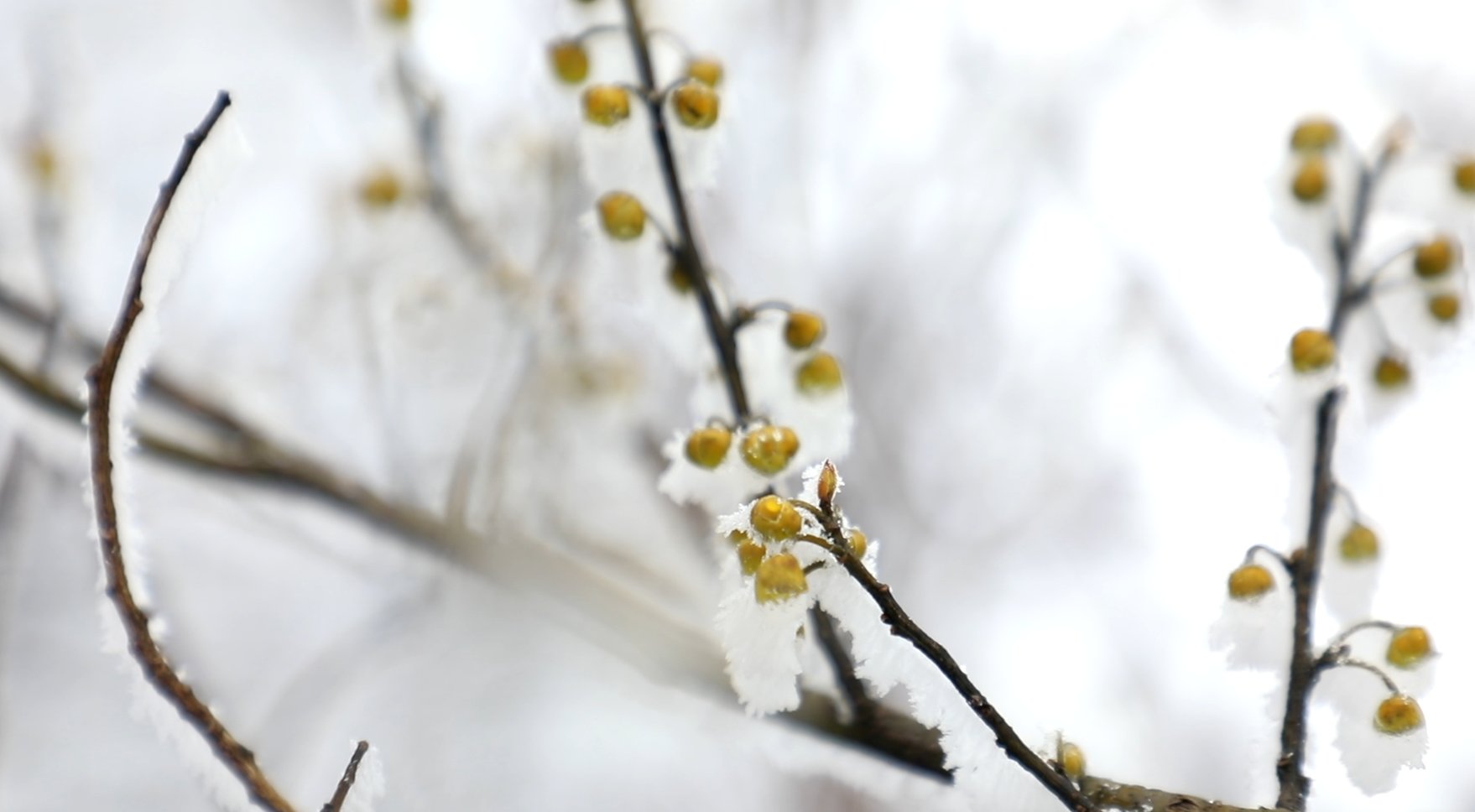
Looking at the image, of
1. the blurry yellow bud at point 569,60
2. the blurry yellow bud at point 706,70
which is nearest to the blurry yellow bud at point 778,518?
the blurry yellow bud at point 706,70

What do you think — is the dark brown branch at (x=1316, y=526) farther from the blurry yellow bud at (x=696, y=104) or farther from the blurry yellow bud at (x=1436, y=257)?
the blurry yellow bud at (x=696, y=104)

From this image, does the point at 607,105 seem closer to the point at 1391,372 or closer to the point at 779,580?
the point at 779,580

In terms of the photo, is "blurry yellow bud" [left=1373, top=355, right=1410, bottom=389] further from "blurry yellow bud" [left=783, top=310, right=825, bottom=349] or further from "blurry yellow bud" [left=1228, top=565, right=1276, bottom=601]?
"blurry yellow bud" [left=783, top=310, right=825, bottom=349]

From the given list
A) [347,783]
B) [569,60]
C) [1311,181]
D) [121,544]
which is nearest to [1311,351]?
[1311,181]

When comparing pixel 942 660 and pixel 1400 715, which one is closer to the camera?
pixel 942 660

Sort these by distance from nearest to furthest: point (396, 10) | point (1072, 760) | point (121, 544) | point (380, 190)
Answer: point (121, 544)
point (1072, 760)
point (396, 10)
point (380, 190)
